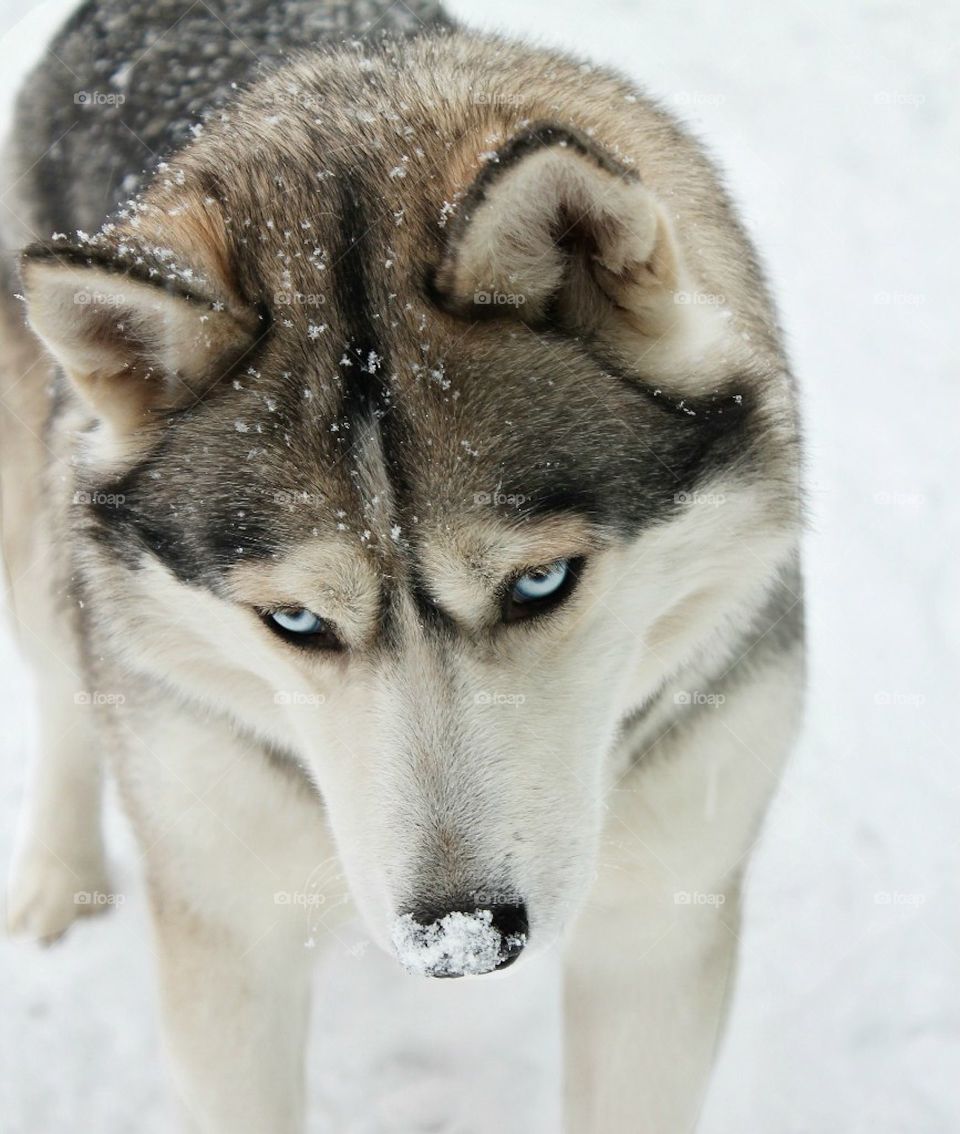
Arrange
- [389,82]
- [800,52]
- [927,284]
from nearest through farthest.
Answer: [389,82] < [927,284] < [800,52]

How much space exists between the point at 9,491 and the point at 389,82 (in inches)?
73.3

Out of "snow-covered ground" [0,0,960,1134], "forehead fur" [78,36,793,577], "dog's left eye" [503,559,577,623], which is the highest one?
"forehead fur" [78,36,793,577]

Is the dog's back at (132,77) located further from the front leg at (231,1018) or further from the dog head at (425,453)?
the front leg at (231,1018)

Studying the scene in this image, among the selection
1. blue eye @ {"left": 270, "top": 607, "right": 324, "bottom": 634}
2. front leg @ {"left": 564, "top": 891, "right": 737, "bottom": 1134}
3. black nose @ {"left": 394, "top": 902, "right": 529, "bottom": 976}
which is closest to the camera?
black nose @ {"left": 394, "top": 902, "right": 529, "bottom": 976}

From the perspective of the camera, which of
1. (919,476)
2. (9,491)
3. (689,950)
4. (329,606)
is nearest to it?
(329,606)

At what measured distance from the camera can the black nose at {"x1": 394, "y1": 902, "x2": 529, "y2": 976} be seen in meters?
1.92

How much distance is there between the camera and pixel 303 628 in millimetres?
2066

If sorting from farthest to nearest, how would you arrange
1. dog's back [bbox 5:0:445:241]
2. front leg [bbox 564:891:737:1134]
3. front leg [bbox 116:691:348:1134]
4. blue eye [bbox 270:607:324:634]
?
Answer: dog's back [bbox 5:0:445:241], front leg [bbox 564:891:737:1134], front leg [bbox 116:691:348:1134], blue eye [bbox 270:607:324:634]

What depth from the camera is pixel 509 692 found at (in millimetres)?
2047

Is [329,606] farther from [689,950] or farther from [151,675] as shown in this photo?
[689,950]

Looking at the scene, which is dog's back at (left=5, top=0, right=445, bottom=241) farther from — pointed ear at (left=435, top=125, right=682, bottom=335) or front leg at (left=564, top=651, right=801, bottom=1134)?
front leg at (left=564, top=651, right=801, bottom=1134)

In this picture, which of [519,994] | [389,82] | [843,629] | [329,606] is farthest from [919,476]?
[329,606]

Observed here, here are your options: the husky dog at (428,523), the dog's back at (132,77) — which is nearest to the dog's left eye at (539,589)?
the husky dog at (428,523)

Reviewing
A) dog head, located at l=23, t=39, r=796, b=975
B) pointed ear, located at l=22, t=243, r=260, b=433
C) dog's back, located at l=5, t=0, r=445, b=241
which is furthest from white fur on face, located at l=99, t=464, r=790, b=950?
dog's back, located at l=5, t=0, r=445, b=241
